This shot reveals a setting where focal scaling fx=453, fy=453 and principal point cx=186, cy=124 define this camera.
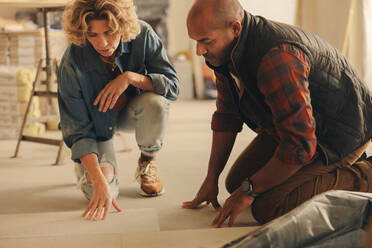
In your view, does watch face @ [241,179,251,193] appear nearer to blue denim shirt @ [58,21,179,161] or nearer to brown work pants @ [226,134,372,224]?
brown work pants @ [226,134,372,224]

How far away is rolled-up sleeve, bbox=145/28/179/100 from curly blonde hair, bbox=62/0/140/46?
0.20 metres

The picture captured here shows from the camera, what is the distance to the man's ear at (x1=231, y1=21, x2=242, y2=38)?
1.36 meters

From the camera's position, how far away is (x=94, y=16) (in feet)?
5.50

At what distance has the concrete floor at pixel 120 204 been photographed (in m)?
1.40

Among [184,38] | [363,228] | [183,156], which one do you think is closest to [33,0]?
[183,156]

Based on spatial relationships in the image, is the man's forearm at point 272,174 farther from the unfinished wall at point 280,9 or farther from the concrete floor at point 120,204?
the unfinished wall at point 280,9

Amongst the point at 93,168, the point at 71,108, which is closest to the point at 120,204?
the point at 93,168

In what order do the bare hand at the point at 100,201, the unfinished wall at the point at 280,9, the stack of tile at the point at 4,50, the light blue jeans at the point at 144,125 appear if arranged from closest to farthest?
the bare hand at the point at 100,201, the light blue jeans at the point at 144,125, the stack of tile at the point at 4,50, the unfinished wall at the point at 280,9

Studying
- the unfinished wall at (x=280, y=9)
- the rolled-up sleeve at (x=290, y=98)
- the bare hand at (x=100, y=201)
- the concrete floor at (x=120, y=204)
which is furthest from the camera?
the unfinished wall at (x=280, y=9)

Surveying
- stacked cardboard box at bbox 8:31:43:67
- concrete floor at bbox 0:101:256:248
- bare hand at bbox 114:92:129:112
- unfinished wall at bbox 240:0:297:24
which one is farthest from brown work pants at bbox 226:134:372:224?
unfinished wall at bbox 240:0:297:24

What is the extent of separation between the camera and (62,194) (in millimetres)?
2014

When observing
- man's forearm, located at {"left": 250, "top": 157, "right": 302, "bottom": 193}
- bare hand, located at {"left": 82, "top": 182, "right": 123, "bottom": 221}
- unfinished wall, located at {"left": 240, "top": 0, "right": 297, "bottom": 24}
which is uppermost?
unfinished wall, located at {"left": 240, "top": 0, "right": 297, "bottom": 24}

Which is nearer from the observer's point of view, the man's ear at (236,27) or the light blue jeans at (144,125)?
the man's ear at (236,27)

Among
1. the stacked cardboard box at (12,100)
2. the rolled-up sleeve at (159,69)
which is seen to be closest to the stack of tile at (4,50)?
the stacked cardboard box at (12,100)
